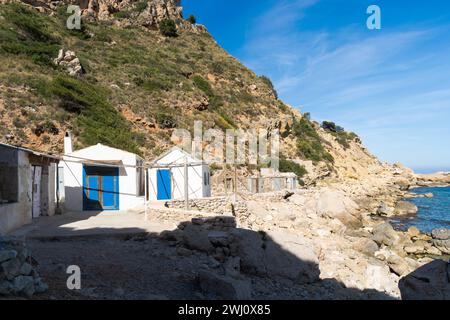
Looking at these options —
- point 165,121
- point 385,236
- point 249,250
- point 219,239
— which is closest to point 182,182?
point 219,239

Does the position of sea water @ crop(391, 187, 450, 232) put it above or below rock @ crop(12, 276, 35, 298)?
below

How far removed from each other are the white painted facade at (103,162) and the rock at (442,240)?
1552cm

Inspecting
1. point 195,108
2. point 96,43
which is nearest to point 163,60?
point 96,43

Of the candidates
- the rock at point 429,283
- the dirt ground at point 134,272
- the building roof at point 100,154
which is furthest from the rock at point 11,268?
the building roof at point 100,154

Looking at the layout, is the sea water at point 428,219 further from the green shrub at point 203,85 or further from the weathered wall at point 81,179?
the green shrub at point 203,85

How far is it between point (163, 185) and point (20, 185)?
870 cm

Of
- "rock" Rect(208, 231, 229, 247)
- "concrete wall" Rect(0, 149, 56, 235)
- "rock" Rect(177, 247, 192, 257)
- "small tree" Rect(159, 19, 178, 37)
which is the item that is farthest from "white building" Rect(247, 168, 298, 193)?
"small tree" Rect(159, 19, 178, 37)

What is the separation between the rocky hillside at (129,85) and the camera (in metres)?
27.2

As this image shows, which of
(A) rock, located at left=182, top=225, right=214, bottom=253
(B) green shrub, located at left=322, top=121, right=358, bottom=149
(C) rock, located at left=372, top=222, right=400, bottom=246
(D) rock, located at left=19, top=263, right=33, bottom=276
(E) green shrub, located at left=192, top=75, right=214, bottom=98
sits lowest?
(C) rock, located at left=372, top=222, right=400, bottom=246

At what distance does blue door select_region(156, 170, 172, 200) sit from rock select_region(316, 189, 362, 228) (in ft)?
30.8

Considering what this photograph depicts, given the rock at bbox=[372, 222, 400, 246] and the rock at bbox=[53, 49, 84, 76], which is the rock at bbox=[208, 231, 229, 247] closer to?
the rock at bbox=[372, 222, 400, 246]

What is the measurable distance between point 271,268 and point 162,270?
3109 mm

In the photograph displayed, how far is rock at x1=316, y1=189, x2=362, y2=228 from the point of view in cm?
2164

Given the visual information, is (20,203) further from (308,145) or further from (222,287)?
(308,145)
